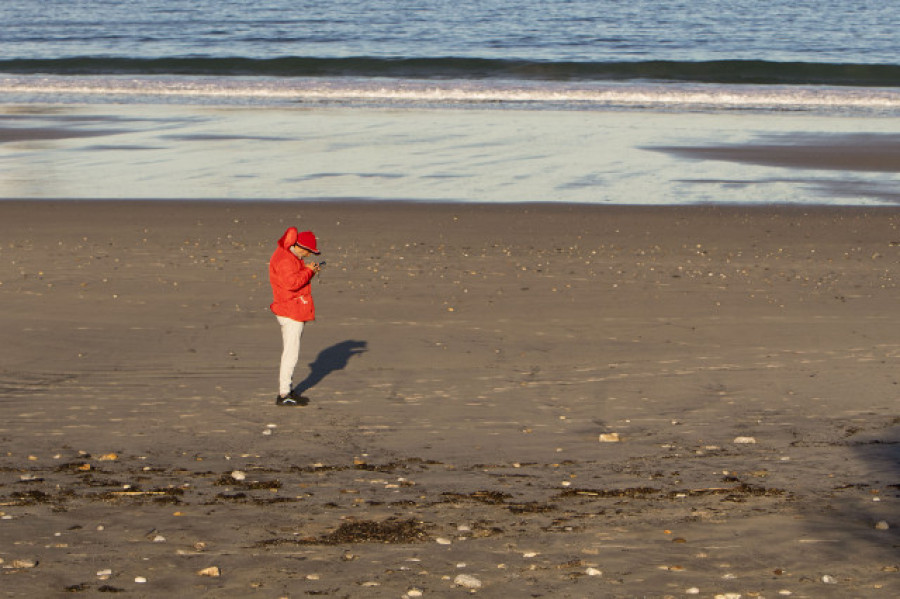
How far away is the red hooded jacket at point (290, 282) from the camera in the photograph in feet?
28.0

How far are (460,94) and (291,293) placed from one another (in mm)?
27012

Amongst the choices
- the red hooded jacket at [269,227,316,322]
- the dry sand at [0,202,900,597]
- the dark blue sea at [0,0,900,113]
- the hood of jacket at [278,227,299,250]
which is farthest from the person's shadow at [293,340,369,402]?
the dark blue sea at [0,0,900,113]

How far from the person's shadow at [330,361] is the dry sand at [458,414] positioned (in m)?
0.03

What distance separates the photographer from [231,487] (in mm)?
6828

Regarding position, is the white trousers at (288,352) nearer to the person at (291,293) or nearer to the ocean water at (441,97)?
the person at (291,293)

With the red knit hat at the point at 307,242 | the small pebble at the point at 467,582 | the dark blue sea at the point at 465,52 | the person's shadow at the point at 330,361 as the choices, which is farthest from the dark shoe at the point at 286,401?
the dark blue sea at the point at 465,52

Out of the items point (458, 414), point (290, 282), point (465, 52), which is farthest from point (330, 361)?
point (465, 52)

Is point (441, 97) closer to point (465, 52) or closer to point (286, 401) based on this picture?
point (465, 52)

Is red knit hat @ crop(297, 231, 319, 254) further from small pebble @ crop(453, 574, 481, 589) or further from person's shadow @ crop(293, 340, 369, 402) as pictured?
small pebble @ crop(453, 574, 481, 589)

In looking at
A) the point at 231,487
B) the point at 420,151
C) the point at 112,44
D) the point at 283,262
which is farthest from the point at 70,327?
the point at 112,44

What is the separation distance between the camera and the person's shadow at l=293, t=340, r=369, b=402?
363 inches

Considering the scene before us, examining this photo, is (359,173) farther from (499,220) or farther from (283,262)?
(283,262)

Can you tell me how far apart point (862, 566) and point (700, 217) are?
10.7m

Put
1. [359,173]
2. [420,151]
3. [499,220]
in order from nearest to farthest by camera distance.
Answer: [499,220] → [359,173] → [420,151]
